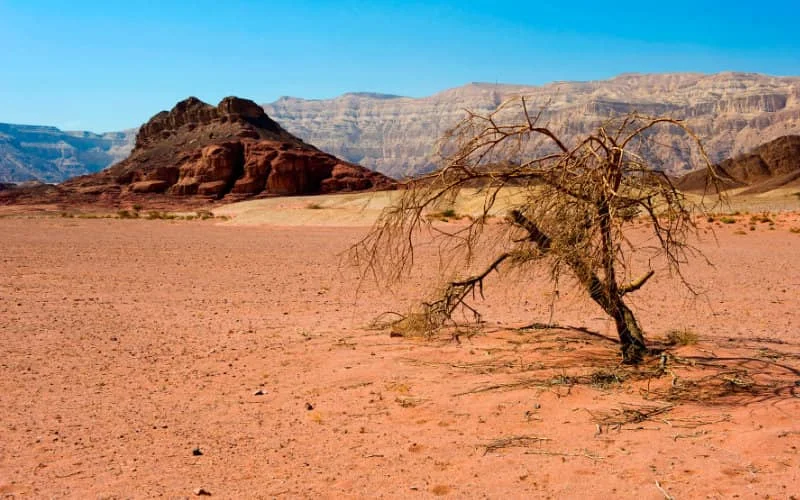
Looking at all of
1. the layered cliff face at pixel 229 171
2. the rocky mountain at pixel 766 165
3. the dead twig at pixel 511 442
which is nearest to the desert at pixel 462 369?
the dead twig at pixel 511 442

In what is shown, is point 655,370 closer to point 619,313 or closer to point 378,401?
point 619,313

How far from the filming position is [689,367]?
696 cm

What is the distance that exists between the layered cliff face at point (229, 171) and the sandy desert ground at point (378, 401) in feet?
173

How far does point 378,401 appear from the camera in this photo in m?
6.43

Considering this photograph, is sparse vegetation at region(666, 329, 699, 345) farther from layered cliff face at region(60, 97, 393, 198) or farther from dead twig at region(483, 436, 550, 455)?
layered cliff face at region(60, 97, 393, 198)

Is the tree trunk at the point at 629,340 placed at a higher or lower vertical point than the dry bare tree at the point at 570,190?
lower

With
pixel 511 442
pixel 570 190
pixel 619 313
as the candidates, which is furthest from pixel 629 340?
pixel 511 442

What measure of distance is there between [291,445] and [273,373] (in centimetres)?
210

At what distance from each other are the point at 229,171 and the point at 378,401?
212ft

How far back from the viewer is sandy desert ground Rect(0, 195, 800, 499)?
4.68m

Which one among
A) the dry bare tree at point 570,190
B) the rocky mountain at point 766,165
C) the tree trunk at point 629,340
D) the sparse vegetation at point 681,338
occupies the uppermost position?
the rocky mountain at point 766,165

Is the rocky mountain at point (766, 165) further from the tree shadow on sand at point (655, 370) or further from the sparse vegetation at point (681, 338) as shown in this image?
the tree shadow on sand at point (655, 370)

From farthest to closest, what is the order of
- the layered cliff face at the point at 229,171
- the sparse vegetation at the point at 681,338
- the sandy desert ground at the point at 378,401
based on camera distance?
the layered cliff face at the point at 229,171 < the sparse vegetation at the point at 681,338 < the sandy desert ground at the point at 378,401

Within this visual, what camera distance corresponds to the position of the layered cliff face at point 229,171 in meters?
66.5
